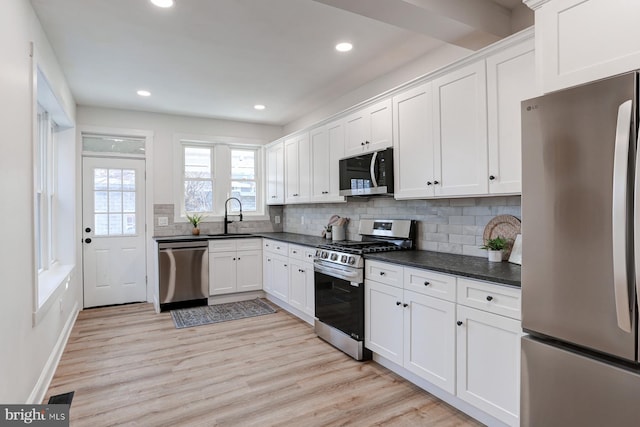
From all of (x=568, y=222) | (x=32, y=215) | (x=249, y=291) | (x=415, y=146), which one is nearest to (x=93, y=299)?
(x=249, y=291)

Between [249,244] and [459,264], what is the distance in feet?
11.0

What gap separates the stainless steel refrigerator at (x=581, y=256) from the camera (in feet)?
4.26

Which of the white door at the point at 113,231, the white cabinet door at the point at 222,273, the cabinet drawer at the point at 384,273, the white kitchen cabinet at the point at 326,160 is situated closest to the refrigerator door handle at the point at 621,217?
the cabinet drawer at the point at 384,273

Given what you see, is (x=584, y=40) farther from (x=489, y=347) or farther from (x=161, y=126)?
(x=161, y=126)

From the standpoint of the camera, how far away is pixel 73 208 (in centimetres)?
414

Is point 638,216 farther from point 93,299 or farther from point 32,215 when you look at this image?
point 93,299

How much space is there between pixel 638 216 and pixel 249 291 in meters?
4.59

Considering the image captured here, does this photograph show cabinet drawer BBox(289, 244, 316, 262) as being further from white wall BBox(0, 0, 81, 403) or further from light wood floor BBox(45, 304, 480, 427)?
white wall BBox(0, 0, 81, 403)

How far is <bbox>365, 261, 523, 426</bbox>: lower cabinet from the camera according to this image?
190 centimetres

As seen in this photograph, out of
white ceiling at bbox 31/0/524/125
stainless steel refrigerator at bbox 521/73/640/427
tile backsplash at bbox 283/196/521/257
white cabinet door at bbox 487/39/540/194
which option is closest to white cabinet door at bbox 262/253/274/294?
tile backsplash at bbox 283/196/521/257

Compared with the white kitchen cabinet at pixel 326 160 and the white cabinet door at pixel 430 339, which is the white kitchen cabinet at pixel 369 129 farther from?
the white cabinet door at pixel 430 339

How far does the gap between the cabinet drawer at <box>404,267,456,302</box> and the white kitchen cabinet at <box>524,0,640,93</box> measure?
3.91 feet

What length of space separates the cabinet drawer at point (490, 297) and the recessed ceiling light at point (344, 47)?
7.00 ft

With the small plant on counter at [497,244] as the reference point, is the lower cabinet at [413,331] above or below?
below
